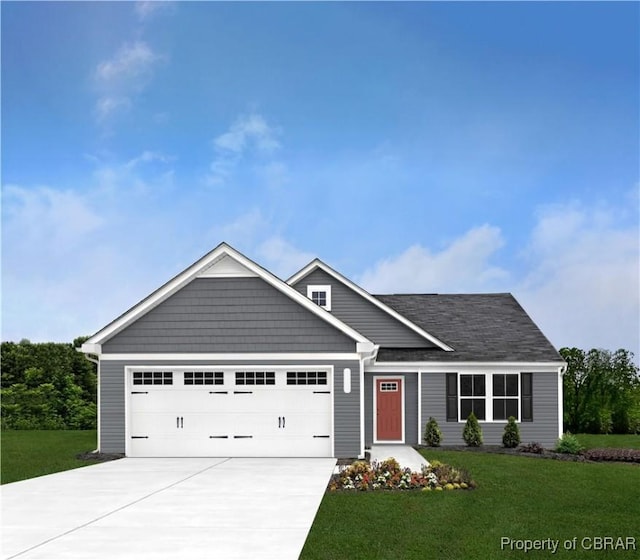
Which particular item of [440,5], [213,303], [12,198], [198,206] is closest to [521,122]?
[440,5]

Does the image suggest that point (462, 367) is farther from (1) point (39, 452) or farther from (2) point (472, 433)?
(1) point (39, 452)

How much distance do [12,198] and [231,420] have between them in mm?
13048

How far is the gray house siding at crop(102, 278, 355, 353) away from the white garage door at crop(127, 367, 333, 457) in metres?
0.62

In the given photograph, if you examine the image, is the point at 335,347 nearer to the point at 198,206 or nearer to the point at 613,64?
the point at 198,206

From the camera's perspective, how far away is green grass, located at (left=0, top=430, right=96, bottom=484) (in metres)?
17.8

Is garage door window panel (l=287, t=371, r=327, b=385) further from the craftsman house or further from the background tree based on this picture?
Answer: the background tree

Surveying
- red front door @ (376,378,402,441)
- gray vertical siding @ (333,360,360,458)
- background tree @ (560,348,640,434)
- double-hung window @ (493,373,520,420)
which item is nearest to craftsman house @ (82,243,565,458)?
gray vertical siding @ (333,360,360,458)

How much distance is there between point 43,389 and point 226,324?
16.2 meters

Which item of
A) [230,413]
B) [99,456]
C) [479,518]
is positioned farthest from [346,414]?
[479,518]

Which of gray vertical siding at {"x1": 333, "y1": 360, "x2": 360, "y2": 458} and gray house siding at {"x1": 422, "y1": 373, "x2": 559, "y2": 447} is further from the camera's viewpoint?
gray house siding at {"x1": 422, "y1": 373, "x2": 559, "y2": 447}

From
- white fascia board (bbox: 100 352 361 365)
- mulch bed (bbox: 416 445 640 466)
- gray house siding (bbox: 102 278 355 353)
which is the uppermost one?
gray house siding (bbox: 102 278 355 353)

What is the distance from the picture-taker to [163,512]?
1180 centimetres

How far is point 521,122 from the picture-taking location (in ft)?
90.5

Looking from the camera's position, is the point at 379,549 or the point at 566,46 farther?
the point at 566,46
